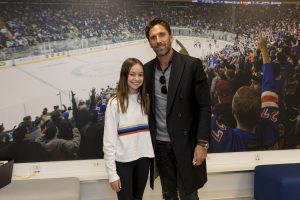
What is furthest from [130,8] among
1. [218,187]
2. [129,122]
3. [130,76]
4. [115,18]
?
[218,187]

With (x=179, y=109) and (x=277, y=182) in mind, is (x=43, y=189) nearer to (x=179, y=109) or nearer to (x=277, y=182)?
(x=179, y=109)

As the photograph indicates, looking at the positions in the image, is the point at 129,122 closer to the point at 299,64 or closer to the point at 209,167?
the point at 209,167

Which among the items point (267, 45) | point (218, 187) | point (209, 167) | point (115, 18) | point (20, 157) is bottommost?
point (218, 187)

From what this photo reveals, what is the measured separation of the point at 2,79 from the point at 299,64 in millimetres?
2563

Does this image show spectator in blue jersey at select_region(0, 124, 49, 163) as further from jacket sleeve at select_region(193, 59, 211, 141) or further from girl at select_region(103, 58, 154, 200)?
jacket sleeve at select_region(193, 59, 211, 141)

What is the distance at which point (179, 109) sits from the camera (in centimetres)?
178

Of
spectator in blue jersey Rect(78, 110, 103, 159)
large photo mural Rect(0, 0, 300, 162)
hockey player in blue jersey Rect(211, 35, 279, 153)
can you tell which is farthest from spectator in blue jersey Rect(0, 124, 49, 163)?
hockey player in blue jersey Rect(211, 35, 279, 153)

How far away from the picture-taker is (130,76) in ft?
5.84

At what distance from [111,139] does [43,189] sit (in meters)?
0.83

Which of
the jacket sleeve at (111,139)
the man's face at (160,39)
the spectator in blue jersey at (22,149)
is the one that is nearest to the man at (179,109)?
the man's face at (160,39)

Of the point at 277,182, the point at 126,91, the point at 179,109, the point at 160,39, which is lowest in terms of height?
the point at 277,182

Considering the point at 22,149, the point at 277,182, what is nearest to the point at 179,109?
the point at 277,182

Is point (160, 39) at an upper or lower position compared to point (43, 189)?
upper

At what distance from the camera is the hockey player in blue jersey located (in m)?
2.69
